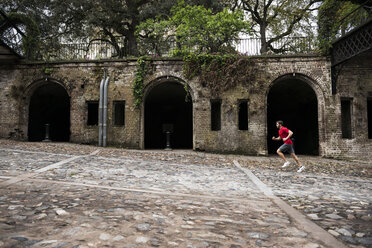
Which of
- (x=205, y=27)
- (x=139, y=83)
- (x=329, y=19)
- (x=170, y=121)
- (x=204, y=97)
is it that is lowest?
(x=170, y=121)

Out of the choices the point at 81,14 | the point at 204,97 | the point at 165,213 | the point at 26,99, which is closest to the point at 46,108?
the point at 26,99

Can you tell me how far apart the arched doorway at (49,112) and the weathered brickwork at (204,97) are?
2.91ft

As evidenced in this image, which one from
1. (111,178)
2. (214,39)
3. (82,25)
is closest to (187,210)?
(111,178)

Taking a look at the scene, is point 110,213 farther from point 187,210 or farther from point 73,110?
point 73,110

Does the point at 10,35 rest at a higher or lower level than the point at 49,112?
higher

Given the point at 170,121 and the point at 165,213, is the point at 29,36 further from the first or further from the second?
the point at 165,213

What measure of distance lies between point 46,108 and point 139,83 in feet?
28.6

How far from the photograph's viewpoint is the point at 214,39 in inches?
554

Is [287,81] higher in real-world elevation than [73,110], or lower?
higher

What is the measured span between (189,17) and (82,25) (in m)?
9.77

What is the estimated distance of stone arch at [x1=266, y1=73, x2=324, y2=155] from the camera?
44.6 ft

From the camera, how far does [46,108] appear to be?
17594 millimetres

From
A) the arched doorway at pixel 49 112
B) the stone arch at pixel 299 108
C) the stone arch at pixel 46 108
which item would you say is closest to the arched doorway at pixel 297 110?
the stone arch at pixel 299 108

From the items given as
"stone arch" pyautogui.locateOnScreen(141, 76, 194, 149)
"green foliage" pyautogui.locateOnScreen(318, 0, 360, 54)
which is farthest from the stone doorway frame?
"green foliage" pyautogui.locateOnScreen(318, 0, 360, 54)
